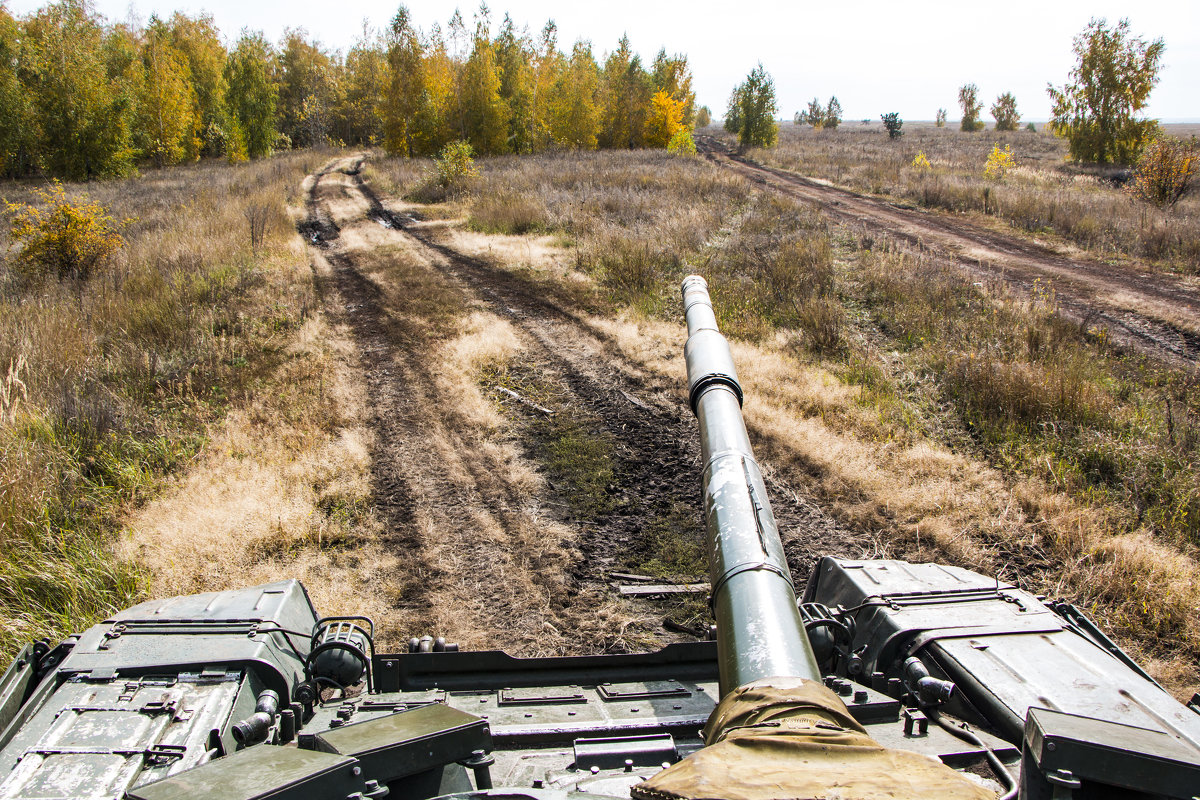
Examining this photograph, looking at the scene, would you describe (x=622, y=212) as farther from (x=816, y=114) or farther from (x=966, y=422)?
(x=816, y=114)

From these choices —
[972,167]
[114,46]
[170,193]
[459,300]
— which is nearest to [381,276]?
[459,300]

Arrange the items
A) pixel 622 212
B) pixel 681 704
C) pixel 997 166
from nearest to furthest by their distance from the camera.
→ pixel 681 704
pixel 622 212
pixel 997 166

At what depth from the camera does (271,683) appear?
2850 mm

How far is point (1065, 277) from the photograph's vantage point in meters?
13.7

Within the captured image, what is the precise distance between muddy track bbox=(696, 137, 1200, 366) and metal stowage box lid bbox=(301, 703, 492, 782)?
35.6 feet

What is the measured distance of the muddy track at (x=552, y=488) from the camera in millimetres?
6152

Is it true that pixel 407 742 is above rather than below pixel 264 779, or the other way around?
below

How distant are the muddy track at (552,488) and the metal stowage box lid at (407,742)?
9.04 ft

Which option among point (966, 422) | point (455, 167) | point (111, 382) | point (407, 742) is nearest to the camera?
point (407, 742)

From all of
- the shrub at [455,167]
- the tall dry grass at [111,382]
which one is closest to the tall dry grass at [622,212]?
the shrub at [455,167]

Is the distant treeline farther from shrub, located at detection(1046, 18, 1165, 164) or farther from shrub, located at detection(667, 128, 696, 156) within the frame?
shrub, located at detection(1046, 18, 1165, 164)

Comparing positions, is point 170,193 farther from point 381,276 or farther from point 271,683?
point 271,683

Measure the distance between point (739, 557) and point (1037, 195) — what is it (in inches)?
903

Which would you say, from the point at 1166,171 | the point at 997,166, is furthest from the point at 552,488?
the point at 997,166
